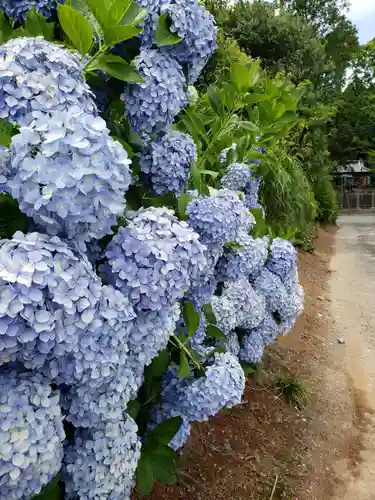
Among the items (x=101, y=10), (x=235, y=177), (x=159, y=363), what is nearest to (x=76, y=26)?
(x=101, y=10)

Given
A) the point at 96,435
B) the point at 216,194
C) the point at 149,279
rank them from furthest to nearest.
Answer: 1. the point at 216,194
2. the point at 96,435
3. the point at 149,279

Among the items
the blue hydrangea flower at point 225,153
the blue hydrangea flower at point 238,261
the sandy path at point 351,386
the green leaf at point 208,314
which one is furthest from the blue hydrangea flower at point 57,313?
the sandy path at point 351,386

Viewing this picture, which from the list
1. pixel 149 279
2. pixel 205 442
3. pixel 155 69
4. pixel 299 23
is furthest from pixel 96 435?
pixel 299 23

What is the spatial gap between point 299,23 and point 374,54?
1764 centimetres

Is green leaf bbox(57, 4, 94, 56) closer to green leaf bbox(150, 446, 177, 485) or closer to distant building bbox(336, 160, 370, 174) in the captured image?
green leaf bbox(150, 446, 177, 485)

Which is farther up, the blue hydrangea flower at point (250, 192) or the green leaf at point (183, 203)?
the green leaf at point (183, 203)

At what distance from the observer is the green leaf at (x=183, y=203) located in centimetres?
147

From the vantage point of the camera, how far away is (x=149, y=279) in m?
0.95

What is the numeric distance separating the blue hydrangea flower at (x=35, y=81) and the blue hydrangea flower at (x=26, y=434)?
432 millimetres

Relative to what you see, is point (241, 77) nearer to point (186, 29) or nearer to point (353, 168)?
point (186, 29)

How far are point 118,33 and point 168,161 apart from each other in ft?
1.27

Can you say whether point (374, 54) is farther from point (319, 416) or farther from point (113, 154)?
point (113, 154)

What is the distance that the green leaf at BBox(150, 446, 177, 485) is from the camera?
1374mm

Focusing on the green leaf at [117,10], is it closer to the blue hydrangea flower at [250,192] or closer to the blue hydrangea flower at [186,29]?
the blue hydrangea flower at [186,29]
